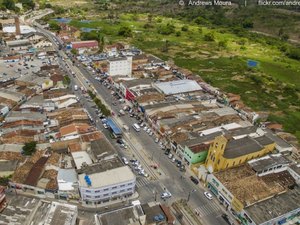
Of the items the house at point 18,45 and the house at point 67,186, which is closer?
the house at point 67,186

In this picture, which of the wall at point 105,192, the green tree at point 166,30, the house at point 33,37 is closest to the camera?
the wall at point 105,192

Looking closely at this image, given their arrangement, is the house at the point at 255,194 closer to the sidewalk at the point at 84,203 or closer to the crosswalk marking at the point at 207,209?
the crosswalk marking at the point at 207,209

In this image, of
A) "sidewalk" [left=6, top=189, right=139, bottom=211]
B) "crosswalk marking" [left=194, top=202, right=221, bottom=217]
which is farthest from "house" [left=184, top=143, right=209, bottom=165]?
"sidewalk" [left=6, top=189, right=139, bottom=211]

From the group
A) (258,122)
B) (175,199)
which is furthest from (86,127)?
(258,122)

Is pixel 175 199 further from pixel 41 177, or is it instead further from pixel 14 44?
pixel 14 44

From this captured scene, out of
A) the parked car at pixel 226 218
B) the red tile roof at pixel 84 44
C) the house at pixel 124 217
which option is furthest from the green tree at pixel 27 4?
the parked car at pixel 226 218

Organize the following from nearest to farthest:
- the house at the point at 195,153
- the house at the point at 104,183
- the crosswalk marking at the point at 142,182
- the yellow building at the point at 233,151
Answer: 1. the house at the point at 104,183
2. the crosswalk marking at the point at 142,182
3. the yellow building at the point at 233,151
4. the house at the point at 195,153

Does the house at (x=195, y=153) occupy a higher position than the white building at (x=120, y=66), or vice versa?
the white building at (x=120, y=66)
